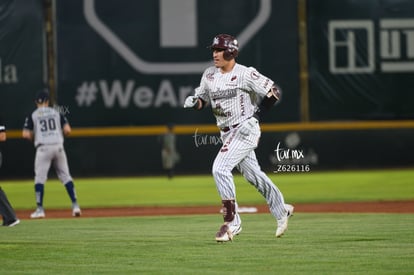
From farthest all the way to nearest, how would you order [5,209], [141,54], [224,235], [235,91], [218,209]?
[141,54] → [218,209] → [5,209] → [235,91] → [224,235]

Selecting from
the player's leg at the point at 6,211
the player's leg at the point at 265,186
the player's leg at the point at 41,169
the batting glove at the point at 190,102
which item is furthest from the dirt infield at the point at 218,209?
the batting glove at the point at 190,102

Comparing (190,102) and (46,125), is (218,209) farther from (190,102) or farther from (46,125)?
(190,102)

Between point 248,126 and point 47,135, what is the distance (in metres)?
5.95

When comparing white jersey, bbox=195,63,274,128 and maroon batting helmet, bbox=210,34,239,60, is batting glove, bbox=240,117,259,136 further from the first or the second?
maroon batting helmet, bbox=210,34,239,60

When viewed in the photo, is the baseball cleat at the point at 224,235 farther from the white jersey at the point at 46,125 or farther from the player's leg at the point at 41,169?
the white jersey at the point at 46,125

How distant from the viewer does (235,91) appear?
390 inches

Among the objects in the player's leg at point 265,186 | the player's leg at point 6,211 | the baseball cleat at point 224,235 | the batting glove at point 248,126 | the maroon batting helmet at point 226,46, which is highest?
the maroon batting helmet at point 226,46

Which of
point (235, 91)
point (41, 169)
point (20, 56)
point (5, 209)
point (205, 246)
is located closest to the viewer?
point (205, 246)

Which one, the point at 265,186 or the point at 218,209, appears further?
the point at 218,209

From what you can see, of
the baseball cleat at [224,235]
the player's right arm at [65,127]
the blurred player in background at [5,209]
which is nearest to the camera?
the baseball cleat at [224,235]

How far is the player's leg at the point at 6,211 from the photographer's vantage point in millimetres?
12328

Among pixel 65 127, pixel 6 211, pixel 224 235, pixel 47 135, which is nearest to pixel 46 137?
pixel 47 135

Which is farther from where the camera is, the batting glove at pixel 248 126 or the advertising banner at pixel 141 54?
the advertising banner at pixel 141 54

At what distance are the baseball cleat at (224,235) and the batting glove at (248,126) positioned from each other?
90 cm
